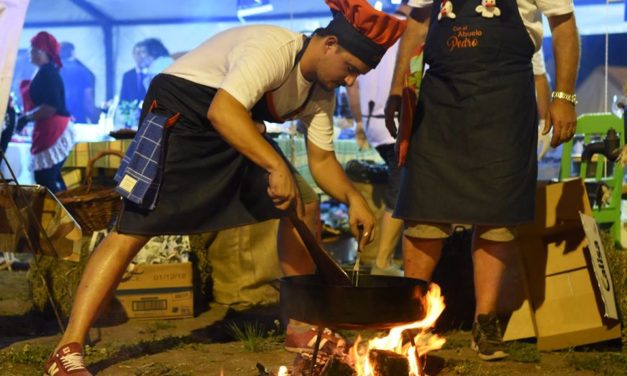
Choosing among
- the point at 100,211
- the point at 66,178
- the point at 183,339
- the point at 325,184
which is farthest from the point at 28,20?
the point at 325,184

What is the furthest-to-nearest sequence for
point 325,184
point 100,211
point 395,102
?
point 100,211
point 395,102
point 325,184

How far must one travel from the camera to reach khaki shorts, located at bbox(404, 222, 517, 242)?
395 centimetres

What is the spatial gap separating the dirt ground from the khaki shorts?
517 mm

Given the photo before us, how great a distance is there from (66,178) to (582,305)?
3884 mm

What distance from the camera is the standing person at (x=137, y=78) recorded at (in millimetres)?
9930

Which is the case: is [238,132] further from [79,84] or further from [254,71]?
[79,84]

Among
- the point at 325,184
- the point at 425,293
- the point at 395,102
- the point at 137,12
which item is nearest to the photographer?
the point at 425,293

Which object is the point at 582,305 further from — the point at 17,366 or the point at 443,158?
the point at 17,366

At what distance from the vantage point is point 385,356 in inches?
128

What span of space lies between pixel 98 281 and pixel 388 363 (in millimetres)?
1149

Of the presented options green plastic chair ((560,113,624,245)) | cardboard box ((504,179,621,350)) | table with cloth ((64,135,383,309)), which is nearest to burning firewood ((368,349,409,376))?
cardboard box ((504,179,621,350))

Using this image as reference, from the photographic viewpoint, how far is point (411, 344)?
3.38 m

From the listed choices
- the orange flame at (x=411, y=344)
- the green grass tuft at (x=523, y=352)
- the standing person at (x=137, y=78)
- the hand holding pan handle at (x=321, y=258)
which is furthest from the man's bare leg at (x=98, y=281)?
the standing person at (x=137, y=78)

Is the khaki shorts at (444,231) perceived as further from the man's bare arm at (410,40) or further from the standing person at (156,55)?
the standing person at (156,55)
